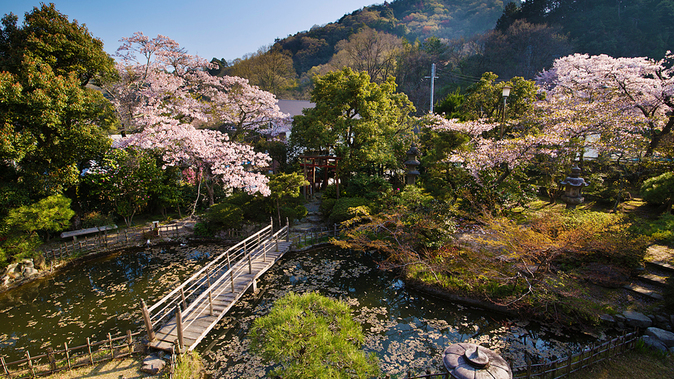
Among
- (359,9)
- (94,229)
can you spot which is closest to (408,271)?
(94,229)

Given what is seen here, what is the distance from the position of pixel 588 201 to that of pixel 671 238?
567cm

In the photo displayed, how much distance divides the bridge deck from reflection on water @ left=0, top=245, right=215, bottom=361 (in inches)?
58.6

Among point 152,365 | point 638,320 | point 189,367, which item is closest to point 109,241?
point 152,365

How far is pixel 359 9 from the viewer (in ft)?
218

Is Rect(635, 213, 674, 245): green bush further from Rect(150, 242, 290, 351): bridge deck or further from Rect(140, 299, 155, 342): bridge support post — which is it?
Rect(140, 299, 155, 342): bridge support post

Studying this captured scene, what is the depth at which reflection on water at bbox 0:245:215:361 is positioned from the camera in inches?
268

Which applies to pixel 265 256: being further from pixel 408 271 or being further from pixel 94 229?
pixel 94 229

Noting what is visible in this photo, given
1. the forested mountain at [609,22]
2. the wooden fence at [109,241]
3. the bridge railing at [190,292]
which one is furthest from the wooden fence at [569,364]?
the forested mountain at [609,22]

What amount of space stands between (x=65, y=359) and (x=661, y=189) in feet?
54.8

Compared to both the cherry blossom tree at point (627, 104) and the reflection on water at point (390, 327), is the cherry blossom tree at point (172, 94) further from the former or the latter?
the cherry blossom tree at point (627, 104)

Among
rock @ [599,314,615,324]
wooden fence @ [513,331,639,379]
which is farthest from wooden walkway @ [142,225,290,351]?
rock @ [599,314,615,324]

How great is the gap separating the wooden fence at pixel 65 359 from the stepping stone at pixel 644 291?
1130 centimetres

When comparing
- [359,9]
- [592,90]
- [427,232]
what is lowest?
[427,232]

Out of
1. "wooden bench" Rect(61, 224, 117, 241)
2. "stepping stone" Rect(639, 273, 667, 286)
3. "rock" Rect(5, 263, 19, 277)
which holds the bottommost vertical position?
"stepping stone" Rect(639, 273, 667, 286)
